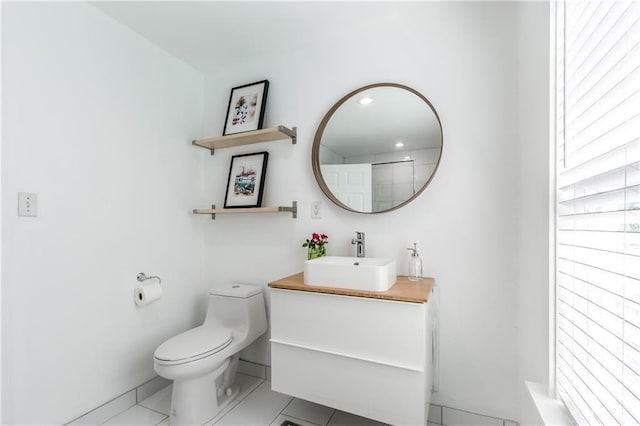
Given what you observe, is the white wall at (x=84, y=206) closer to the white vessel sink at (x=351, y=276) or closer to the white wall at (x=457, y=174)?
the white wall at (x=457, y=174)

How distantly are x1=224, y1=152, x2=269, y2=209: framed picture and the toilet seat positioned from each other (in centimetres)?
86

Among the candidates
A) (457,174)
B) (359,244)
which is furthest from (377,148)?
(359,244)

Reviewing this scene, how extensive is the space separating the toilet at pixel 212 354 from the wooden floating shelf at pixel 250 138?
104 centimetres

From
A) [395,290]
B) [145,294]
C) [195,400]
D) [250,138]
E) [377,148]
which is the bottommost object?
[195,400]

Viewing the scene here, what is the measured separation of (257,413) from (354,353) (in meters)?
0.83

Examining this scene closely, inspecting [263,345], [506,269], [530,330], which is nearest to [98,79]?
[263,345]

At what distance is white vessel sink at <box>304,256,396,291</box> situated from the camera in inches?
52.4

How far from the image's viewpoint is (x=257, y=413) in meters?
1.69

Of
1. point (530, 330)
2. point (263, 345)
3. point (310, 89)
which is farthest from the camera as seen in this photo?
point (263, 345)

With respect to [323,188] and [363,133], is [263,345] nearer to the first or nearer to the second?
[323,188]

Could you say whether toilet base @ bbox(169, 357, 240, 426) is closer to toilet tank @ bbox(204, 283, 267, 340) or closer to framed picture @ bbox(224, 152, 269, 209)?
toilet tank @ bbox(204, 283, 267, 340)

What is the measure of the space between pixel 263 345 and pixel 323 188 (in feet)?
3.96

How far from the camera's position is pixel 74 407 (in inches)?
59.2

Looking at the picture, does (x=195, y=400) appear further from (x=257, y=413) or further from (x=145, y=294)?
(x=145, y=294)
